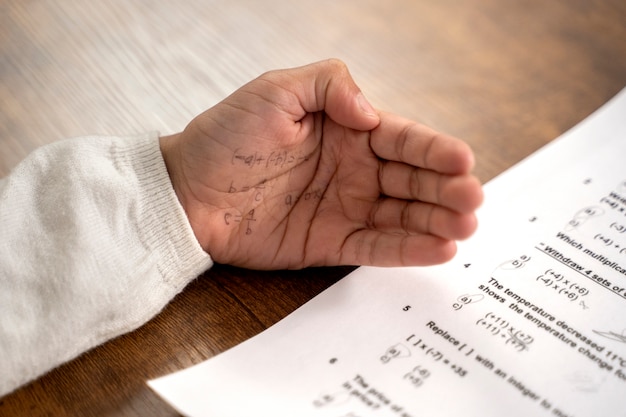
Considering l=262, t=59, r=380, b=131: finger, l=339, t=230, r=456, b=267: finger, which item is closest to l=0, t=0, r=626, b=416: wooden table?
l=339, t=230, r=456, b=267: finger

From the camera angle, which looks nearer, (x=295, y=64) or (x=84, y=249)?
(x=84, y=249)

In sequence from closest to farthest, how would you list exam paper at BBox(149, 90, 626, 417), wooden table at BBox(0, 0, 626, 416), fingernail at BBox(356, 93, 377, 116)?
exam paper at BBox(149, 90, 626, 417) → fingernail at BBox(356, 93, 377, 116) → wooden table at BBox(0, 0, 626, 416)

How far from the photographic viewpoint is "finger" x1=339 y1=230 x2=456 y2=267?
1.71 feet

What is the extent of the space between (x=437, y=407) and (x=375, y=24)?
0.55 m

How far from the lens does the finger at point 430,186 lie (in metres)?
0.49

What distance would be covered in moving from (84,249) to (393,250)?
0.76 ft

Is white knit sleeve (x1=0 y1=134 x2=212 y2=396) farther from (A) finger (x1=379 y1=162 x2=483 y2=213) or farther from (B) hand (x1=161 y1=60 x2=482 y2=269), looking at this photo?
(A) finger (x1=379 y1=162 x2=483 y2=213)

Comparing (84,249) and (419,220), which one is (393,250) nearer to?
(419,220)

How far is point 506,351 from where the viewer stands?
1.63ft

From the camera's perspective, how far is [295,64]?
2.59 feet

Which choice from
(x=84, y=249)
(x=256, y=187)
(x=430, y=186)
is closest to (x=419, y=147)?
(x=430, y=186)

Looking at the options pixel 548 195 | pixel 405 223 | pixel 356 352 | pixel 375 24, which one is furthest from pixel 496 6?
pixel 356 352

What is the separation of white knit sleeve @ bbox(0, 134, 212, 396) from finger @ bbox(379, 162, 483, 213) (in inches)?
6.4

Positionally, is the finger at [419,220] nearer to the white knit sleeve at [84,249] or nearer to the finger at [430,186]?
the finger at [430,186]
